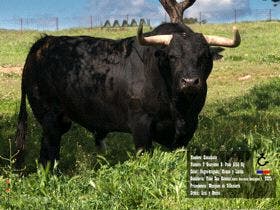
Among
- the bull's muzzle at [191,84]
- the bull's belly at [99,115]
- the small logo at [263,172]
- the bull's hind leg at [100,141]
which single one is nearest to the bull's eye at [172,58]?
the bull's muzzle at [191,84]

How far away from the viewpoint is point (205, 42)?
714cm

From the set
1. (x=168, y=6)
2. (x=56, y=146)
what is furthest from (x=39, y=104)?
(x=168, y=6)

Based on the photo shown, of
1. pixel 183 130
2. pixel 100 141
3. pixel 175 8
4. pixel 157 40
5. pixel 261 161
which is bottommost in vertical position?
→ pixel 100 141

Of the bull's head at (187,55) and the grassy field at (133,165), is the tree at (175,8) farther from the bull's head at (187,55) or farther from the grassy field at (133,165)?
the bull's head at (187,55)

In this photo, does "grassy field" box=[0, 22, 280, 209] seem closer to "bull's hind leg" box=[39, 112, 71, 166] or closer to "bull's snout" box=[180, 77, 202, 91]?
"bull's hind leg" box=[39, 112, 71, 166]

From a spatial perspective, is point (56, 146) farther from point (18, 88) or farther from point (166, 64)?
point (18, 88)

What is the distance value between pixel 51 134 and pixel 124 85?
→ 5.92ft

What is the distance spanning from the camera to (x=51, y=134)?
8.59 meters

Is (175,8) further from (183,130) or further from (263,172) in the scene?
(263,172)

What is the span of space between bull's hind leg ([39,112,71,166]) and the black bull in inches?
0.6

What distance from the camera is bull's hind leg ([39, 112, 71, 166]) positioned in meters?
8.55

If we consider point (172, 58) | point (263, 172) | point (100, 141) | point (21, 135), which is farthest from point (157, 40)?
point (21, 135)

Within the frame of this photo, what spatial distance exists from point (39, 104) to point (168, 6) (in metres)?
8.54

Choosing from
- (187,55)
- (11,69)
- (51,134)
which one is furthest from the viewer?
(11,69)
